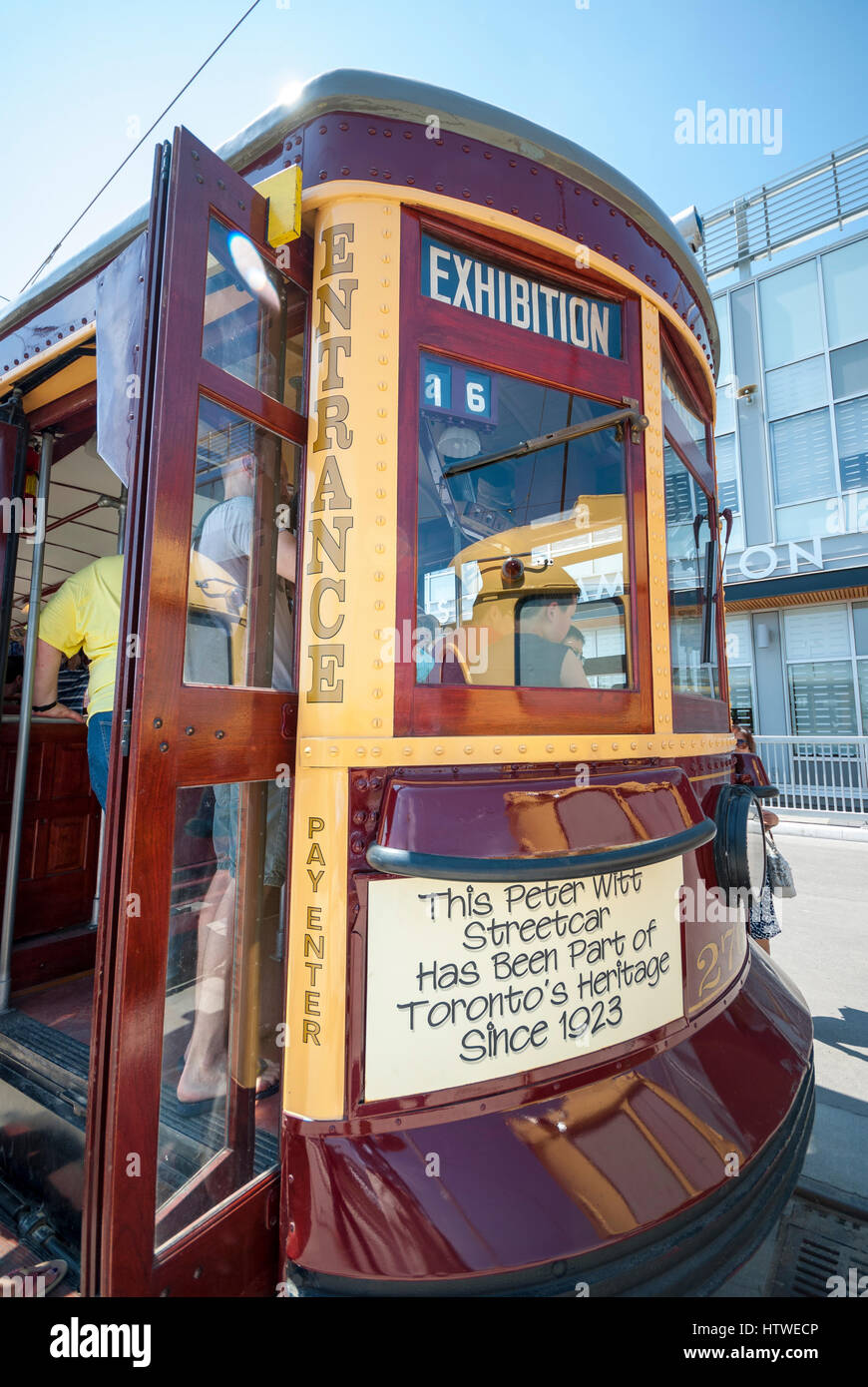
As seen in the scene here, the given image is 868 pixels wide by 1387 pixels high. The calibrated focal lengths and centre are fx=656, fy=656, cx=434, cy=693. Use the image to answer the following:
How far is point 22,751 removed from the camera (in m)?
2.58

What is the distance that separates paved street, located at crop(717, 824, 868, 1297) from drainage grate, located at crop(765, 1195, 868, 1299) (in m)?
0.04

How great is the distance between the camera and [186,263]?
1.33m

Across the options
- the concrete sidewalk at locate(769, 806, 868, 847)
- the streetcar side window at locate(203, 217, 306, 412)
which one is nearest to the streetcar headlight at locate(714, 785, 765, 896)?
the streetcar side window at locate(203, 217, 306, 412)

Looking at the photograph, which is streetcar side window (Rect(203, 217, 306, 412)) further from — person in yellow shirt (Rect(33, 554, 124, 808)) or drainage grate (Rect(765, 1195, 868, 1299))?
drainage grate (Rect(765, 1195, 868, 1299))

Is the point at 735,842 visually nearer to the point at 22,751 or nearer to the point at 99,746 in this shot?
the point at 99,746

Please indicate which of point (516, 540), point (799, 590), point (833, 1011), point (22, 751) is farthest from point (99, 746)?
point (799, 590)

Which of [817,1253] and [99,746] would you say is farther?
[99,746]

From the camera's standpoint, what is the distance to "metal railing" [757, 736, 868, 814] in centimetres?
910

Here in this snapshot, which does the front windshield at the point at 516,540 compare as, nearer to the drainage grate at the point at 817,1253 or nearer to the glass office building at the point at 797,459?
the drainage grate at the point at 817,1253

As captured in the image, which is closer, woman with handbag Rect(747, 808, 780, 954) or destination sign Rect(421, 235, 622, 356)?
destination sign Rect(421, 235, 622, 356)

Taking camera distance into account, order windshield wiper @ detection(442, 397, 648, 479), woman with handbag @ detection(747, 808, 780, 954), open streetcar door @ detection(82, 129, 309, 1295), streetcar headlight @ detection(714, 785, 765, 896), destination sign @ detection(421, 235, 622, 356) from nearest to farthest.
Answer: open streetcar door @ detection(82, 129, 309, 1295)
destination sign @ detection(421, 235, 622, 356)
windshield wiper @ detection(442, 397, 648, 479)
streetcar headlight @ detection(714, 785, 765, 896)
woman with handbag @ detection(747, 808, 780, 954)

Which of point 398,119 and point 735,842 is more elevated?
point 398,119

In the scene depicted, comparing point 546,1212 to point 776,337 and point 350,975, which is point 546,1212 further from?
point 776,337

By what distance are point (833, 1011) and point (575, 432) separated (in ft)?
10.5
